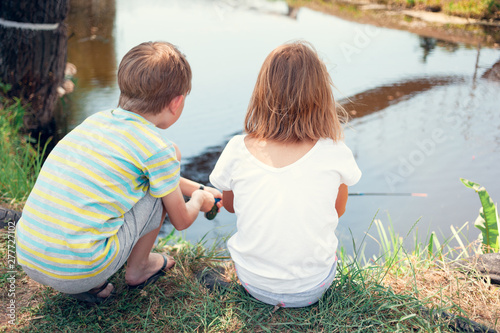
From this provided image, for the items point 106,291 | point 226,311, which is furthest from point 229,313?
point 106,291

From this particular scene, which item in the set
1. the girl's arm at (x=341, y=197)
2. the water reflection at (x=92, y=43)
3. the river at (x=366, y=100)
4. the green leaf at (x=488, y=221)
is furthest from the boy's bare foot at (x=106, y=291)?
the water reflection at (x=92, y=43)

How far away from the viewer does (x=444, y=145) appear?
3545 mm

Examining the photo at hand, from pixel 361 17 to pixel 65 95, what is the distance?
238 inches

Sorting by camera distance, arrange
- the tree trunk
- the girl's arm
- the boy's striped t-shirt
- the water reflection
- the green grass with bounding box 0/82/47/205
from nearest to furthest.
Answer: the boy's striped t-shirt
the girl's arm
the green grass with bounding box 0/82/47/205
the tree trunk
the water reflection

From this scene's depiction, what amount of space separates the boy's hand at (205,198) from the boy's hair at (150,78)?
357 millimetres

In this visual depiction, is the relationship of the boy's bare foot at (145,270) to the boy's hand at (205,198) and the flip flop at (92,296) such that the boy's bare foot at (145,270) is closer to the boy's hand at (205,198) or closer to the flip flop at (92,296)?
the flip flop at (92,296)

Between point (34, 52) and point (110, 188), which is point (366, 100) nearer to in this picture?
point (34, 52)

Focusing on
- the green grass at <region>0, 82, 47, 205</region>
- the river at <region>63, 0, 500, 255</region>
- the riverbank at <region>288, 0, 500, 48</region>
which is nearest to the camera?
the green grass at <region>0, 82, 47, 205</region>

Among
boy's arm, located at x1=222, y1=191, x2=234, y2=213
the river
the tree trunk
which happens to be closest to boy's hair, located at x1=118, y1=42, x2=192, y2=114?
boy's arm, located at x1=222, y1=191, x2=234, y2=213

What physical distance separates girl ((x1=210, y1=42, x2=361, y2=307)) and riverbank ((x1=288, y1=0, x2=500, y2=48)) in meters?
5.83

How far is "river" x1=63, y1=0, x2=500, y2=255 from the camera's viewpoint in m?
2.85

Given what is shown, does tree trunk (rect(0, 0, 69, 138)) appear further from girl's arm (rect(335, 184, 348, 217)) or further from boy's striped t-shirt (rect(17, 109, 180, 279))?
girl's arm (rect(335, 184, 348, 217))

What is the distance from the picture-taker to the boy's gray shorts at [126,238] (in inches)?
54.2

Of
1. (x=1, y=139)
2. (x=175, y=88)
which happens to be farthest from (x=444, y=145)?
(x=1, y=139)
